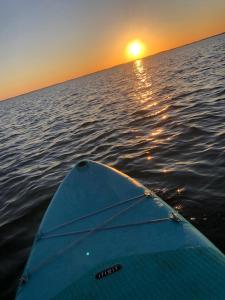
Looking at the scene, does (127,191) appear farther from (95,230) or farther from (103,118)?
(103,118)

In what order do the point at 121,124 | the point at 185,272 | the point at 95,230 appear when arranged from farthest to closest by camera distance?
the point at 121,124 < the point at 95,230 < the point at 185,272

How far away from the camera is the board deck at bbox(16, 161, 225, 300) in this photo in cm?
381

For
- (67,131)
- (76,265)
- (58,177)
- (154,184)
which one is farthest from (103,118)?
(76,265)

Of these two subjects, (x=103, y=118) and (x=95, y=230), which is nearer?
(x=95, y=230)

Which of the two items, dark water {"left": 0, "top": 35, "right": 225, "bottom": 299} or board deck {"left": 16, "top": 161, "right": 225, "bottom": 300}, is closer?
board deck {"left": 16, "top": 161, "right": 225, "bottom": 300}

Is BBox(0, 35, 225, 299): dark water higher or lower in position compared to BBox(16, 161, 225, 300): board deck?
lower

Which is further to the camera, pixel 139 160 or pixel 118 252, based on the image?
pixel 139 160

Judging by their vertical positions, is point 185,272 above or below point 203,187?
above

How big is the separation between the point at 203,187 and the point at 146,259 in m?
3.68

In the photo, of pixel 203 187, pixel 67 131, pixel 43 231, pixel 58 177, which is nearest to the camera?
pixel 43 231

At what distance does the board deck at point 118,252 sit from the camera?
3807mm

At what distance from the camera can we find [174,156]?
32.0 ft

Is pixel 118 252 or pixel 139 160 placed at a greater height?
pixel 118 252

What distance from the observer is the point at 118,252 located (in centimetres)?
454
